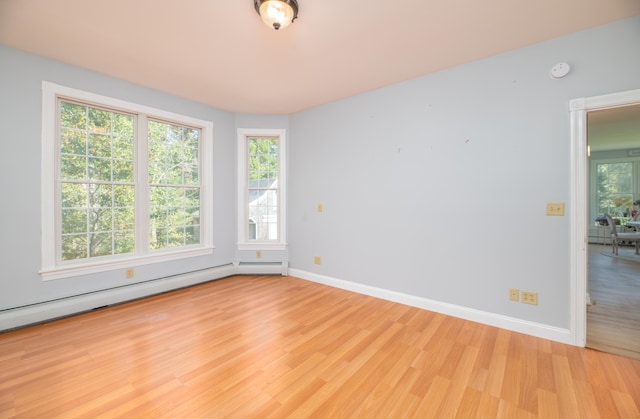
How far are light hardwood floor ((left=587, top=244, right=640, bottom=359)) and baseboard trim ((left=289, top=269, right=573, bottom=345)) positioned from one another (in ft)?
0.86

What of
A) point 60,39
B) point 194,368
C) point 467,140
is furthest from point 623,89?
point 60,39

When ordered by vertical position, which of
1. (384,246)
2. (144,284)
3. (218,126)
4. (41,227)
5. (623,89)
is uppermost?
(218,126)

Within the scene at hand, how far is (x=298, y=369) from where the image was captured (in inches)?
77.1

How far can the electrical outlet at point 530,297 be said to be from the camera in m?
2.46

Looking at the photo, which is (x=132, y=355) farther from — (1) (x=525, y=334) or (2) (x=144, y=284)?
(1) (x=525, y=334)

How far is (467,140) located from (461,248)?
1.16 metres

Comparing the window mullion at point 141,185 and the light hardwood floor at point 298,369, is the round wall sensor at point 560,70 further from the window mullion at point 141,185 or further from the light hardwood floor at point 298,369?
the window mullion at point 141,185

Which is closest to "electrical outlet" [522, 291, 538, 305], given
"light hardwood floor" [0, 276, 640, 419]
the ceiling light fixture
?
"light hardwood floor" [0, 276, 640, 419]

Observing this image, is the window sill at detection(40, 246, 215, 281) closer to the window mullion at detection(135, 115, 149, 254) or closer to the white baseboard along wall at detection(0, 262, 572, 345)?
the window mullion at detection(135, 115, 149, 254)

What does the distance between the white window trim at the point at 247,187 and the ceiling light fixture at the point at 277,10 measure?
2528 millimetres

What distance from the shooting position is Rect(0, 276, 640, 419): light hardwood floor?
1.59 meters

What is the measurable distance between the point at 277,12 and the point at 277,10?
0.5 inches

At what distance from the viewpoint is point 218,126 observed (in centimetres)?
426

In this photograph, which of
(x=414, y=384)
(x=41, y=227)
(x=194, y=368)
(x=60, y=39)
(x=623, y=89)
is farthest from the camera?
(x=41, y=227)
